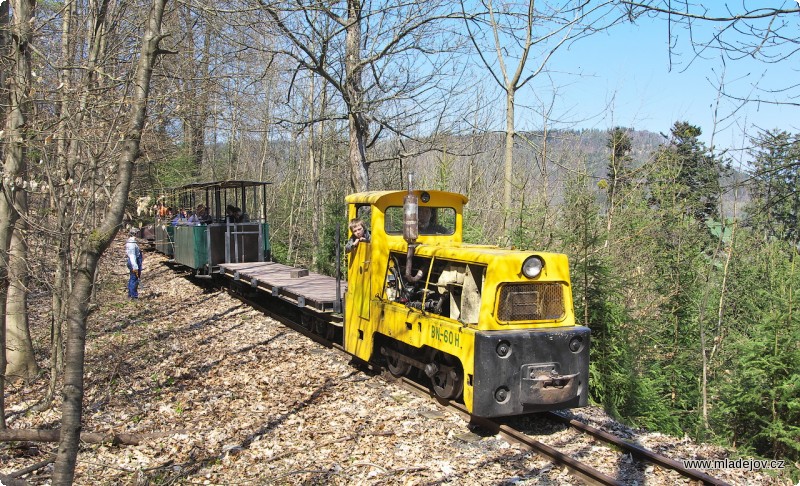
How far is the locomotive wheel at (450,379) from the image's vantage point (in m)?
7.46

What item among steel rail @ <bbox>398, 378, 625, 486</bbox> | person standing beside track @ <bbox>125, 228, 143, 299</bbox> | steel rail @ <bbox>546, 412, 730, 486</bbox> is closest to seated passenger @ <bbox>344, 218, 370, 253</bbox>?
steel rail @ <bbox>398, 378, 625, 486</bbox>

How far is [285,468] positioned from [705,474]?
3917 millimetres

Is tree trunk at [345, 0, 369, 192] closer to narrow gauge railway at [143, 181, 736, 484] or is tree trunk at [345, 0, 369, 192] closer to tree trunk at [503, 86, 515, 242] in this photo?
tree trunk at [503, 86, 515, 242]

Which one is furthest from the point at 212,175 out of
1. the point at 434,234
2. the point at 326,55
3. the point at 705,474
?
the point at 705,474

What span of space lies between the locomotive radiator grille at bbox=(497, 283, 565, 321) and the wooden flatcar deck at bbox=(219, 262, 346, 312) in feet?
13.5

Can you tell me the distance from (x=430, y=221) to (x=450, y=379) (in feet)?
8.40

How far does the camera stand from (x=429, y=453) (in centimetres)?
625

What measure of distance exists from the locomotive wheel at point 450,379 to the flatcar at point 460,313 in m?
0.02

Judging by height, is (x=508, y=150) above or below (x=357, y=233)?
above

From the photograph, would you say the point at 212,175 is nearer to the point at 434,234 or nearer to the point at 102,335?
the point at 102,335

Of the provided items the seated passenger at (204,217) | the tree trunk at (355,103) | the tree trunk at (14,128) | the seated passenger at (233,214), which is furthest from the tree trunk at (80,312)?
the seated passenger at (204,217)

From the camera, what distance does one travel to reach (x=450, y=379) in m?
7.53

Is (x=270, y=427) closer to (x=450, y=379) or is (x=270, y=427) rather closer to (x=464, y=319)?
(x=450, y=379)

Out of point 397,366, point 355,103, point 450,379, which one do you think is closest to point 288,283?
point 355,103
